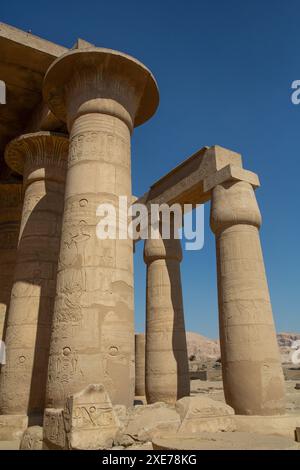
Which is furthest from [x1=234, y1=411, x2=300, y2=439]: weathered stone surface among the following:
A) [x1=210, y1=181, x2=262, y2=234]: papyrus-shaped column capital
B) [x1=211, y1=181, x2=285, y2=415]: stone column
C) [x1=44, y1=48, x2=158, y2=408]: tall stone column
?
[x1=210, y1=181, x2=262, y2=234]: papyrus-shaped column capital

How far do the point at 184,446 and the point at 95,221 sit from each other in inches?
165

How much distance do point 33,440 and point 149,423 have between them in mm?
1996

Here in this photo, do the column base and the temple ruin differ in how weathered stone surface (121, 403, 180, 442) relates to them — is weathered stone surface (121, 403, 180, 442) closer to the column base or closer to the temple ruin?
the temple ruin

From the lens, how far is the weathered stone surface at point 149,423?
5.79 m

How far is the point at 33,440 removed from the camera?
6445 millimetres

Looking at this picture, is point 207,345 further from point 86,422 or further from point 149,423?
point 86,422

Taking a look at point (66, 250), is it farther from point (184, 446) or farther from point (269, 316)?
point (269, 316)

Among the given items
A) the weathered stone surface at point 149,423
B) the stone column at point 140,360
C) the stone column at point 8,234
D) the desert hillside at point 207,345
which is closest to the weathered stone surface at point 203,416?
the weathered stone surface at point 149,423

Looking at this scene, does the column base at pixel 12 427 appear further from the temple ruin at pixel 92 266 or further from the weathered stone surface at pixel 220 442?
the weathered stone surface at pixel 220 442

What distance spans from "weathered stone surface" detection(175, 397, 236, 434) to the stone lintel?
20.2ft

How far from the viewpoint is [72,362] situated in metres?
6.52

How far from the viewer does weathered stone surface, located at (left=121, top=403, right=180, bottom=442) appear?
579 cm

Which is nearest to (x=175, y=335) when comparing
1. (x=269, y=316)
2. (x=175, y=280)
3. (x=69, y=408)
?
(x=175, y=280)

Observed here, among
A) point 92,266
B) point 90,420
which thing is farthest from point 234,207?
point 90,420
